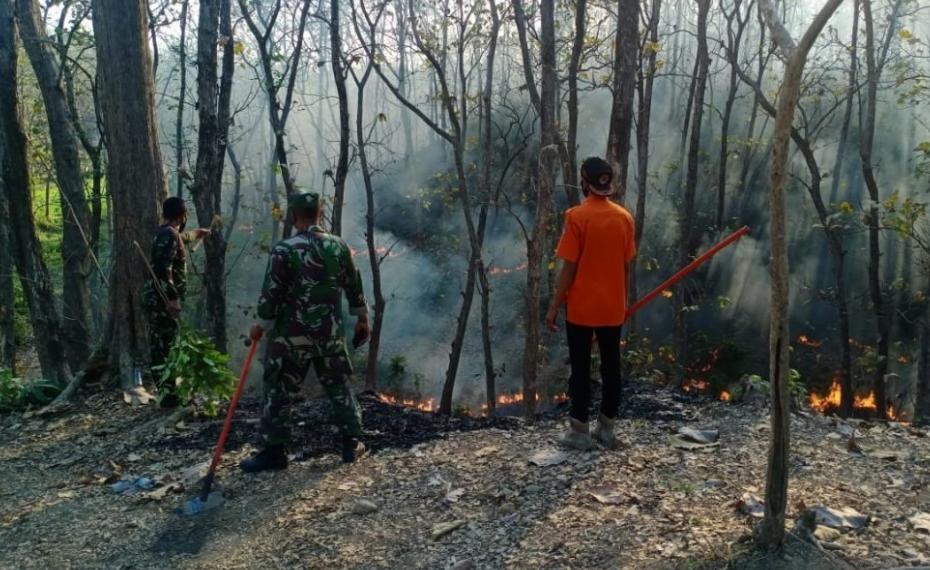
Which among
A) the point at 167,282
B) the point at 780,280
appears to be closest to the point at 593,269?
the point at 780,280

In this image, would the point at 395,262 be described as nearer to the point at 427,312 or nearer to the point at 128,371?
the point at 427,312

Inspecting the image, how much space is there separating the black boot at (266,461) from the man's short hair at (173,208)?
256 cm

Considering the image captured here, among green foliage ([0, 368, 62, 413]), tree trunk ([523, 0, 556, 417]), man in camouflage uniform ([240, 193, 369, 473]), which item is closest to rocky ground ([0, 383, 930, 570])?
man in camouflage uniform ([240, 193, 369, 473])

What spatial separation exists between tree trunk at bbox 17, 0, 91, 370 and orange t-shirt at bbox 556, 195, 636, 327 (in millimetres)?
7816

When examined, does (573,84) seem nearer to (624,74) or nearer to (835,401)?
(624,74)

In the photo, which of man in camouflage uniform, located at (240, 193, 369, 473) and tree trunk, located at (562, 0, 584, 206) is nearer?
man in camouflage uniform, located at (240, 193, 369, 473)

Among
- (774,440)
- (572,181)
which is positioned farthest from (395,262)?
(774,440)

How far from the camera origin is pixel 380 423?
6.40 m

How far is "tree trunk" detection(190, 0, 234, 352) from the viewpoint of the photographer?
818 cm

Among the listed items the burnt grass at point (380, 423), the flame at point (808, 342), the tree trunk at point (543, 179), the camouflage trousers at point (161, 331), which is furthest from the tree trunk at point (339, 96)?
the flame at point (808, 342)

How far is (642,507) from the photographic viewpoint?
167 inches

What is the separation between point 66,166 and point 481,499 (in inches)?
368

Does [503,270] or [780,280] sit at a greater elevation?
[780,280]

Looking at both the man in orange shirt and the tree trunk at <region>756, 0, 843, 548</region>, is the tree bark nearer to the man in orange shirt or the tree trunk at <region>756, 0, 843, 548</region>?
the man in orange shirt
